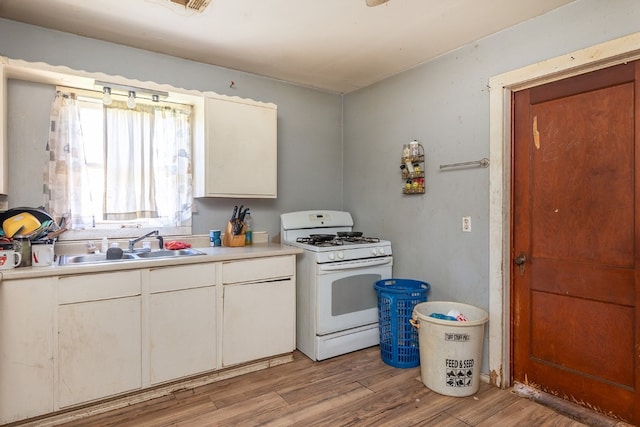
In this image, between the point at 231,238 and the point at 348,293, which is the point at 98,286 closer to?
the point at 231,238

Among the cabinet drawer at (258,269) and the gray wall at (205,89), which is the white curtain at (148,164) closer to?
the gray wall at (205,89)

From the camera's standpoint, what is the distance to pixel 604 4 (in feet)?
6.30

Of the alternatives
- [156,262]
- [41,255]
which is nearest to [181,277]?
[156,262]

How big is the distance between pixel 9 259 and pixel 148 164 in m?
1.13

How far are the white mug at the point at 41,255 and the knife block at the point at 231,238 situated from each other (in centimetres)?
123

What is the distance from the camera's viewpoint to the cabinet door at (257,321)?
2490 mm

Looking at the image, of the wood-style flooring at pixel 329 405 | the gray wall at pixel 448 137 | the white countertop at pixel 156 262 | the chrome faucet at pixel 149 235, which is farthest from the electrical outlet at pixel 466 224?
the chrome faucet at pixel 149 235

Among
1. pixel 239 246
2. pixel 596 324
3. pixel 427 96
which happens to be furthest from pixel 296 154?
pixel 596 324

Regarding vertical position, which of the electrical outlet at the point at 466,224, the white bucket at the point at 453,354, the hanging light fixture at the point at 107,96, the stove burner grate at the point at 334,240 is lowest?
the white bucket at the point at 453,354

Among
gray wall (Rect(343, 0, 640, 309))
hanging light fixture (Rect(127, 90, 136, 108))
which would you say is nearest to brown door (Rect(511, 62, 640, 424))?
gray wall (Rect(343, 0, 640, 309))

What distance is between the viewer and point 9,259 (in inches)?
75.2

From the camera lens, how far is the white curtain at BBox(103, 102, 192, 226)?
104 inches

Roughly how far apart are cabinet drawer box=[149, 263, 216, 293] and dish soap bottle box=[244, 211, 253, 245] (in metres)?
0.70

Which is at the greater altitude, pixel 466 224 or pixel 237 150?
pixel 237 150
